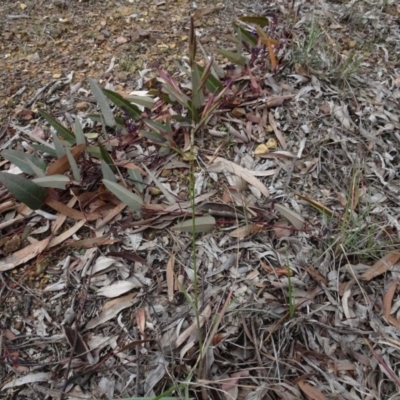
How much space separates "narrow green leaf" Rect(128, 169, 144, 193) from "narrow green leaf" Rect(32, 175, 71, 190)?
6.4 inches

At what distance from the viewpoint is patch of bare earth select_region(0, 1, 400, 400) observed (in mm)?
1033

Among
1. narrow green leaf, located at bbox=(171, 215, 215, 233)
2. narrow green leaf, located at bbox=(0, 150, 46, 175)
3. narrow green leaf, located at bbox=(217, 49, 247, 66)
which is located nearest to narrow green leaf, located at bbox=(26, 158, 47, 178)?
narrow green leaf, located at bbox=(0, 150, 46, 175)

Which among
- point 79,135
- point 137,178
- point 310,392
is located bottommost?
point 310,392

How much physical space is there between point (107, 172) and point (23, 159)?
0.22 metres

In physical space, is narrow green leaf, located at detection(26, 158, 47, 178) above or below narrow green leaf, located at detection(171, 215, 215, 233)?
above

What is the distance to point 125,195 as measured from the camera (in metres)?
1.21

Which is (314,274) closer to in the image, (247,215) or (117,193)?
(247,215)

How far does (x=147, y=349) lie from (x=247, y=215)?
411mm

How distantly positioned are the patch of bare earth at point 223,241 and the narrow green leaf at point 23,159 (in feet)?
0.23

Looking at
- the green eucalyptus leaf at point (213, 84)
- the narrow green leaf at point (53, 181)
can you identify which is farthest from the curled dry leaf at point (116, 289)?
the green eucalyptus leaf at point (213, 84)

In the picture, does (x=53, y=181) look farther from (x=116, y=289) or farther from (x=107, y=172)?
(x=116, y=289)

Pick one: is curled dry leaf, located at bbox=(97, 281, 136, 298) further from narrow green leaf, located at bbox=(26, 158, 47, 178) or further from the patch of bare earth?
narrow green leaf, located at bbox=(26, 158, 47, 178)

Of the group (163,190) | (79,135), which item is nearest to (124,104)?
(79,135)

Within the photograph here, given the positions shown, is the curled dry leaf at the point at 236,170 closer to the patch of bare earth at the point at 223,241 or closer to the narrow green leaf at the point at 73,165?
the patch of bare earth at the point at 223,241
